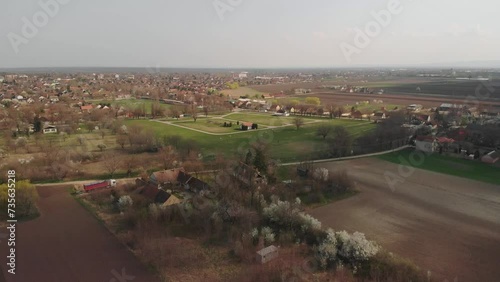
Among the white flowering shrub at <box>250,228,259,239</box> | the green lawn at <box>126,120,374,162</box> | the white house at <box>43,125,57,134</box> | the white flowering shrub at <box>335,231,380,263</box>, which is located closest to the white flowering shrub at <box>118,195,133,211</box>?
the white flowering shrub at <box>250,228,259,239</box>

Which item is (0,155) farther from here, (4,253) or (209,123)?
(209,123)

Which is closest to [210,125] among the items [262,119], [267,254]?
[262,119]

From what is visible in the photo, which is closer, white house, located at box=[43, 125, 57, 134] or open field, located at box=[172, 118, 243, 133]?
white house, located at box=[43, 125, 57, 134]

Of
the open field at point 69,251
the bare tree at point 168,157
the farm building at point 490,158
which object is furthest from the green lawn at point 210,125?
the farm building at point 490,158

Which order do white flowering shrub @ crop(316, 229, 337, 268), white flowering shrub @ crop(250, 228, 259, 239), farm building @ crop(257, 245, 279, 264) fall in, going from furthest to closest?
white flowering shrub @ crop(250, 228, 259, 239), farm building @ crop(257, 245, 279, 264), white flowering shrub @ crop(316, 229, 337, 268)

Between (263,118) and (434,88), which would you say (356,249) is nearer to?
(263,118)

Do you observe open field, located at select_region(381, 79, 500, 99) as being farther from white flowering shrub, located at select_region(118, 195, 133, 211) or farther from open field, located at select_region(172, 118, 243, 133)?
white flowering shrub, located at select_region(118, 195, 133, 211)
